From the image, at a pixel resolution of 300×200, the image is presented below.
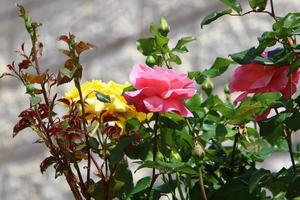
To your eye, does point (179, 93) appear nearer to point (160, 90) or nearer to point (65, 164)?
point (160, 90)

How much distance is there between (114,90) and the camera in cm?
88

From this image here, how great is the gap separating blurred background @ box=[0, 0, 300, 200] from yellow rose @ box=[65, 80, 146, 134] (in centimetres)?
54

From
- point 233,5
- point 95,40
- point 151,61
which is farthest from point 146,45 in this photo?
point 95,40

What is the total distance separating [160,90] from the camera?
2.55 feet

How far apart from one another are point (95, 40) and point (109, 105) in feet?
2.46

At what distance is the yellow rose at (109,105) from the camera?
0.85 metres

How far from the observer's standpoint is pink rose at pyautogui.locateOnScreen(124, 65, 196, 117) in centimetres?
77

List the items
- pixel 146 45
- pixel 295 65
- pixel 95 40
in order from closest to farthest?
pixel 295 65, pixel 146 45, pixel 95 40

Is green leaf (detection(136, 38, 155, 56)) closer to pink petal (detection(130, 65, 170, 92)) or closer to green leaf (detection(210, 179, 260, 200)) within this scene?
pink petal (detection(130, 65, 170, 92))

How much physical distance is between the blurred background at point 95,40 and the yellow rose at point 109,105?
54 cm

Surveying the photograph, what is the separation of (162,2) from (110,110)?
0.70m

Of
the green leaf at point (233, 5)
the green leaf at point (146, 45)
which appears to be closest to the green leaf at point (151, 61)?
the green leaf at point (146, 45)

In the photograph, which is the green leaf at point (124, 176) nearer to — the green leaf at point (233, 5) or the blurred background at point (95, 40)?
the green leaf at point (233, 5)

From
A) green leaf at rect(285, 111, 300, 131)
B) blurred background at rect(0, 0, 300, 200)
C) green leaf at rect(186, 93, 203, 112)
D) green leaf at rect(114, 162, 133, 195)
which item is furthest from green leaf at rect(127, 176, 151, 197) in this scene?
blurred background at rect(0, 0, 300, 200)
